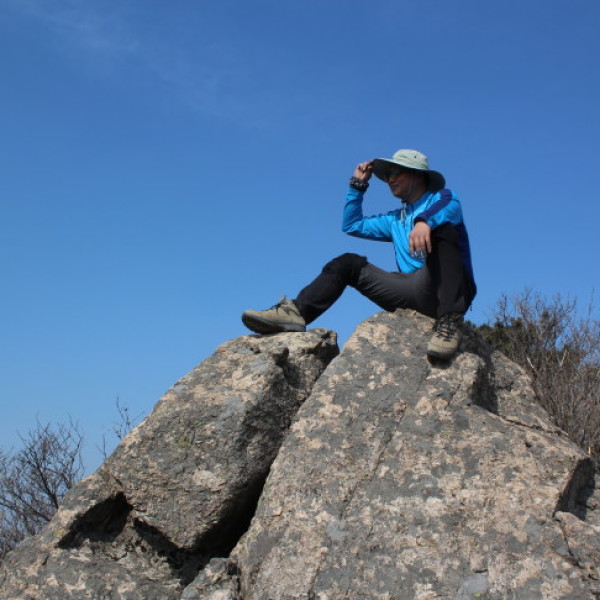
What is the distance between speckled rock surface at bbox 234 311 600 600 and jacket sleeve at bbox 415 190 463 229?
0.98 m

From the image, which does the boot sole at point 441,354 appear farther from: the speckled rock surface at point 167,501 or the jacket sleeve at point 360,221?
the jacket sleeve at point 360,221

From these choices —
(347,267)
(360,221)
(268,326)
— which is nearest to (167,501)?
(268,326)

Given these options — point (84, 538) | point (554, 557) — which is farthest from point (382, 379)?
point (84, 538)

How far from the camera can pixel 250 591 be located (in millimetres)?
4676

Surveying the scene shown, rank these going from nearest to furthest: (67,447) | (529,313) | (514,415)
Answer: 1. (514,415)
2. (67,447)
3. (529,313)

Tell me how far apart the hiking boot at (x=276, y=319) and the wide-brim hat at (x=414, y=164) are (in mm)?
1378

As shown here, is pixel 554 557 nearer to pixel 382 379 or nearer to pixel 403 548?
pixel 403 548

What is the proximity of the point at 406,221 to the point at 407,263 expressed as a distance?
354 mm

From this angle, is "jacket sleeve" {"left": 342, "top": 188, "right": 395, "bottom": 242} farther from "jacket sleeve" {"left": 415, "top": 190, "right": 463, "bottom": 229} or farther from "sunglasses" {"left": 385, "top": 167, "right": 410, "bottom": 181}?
"jacket sleeve" {"left": 415, "top": 190, "right": 463, "bottom": 229}

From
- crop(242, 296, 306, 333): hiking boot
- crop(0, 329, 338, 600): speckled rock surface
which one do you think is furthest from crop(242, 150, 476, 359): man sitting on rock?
crop(0, 329, 338, 600): speckled rock surface

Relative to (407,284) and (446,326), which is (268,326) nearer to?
(407,284)

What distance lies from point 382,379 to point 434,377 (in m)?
0.37

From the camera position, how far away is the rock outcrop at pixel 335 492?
448 cm

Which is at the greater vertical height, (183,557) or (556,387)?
(556,387)
